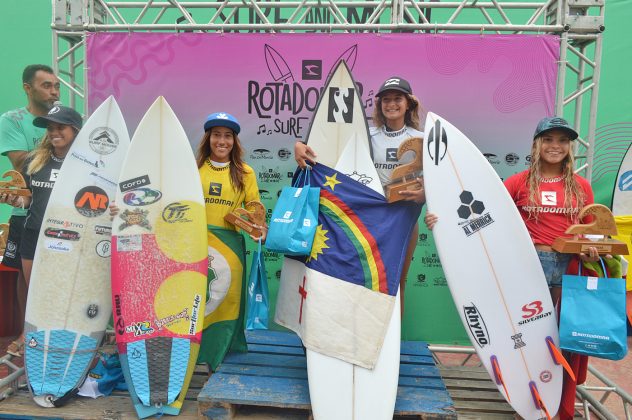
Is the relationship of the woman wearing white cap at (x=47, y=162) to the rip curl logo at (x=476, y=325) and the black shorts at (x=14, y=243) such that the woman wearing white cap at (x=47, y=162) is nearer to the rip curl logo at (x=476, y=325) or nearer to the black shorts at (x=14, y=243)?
the black shorts at (x=14, y=243)

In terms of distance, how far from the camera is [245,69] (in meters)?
3.32

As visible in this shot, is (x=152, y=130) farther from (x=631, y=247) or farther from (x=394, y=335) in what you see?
(x=631, y=247)

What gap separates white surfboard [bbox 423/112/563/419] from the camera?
7.77 ft

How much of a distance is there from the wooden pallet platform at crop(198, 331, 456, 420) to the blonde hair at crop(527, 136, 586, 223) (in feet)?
3.82

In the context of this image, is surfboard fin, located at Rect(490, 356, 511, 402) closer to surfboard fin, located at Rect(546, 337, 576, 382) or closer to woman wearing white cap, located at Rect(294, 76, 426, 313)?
surfboard fin, located at Rect(546, 337, 576, 382)

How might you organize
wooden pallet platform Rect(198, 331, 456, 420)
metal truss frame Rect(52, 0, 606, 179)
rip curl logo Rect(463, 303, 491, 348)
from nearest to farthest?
wooden pallet platform Rect(198, 331, 456, 420) → rip curl logo Rect(463, 303, 491, 348) → metal truss frame Rect(52, 0, 606, 179)

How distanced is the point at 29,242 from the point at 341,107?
89.9 inches

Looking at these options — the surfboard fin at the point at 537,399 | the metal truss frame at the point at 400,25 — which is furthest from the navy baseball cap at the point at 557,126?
the surfboard fin at the point at 537,399

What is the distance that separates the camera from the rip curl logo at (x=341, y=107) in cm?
284

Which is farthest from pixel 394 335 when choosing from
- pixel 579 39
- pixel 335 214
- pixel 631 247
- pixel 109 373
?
pixel 631 247

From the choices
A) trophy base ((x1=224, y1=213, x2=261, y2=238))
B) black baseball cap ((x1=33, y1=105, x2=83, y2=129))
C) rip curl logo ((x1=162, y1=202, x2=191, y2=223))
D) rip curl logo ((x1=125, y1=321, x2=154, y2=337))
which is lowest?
rip curl logo ((x1=125, y1=321, x2=154, y2=337))

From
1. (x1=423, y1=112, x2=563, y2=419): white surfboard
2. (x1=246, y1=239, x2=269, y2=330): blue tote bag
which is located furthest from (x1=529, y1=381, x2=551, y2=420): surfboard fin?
(x1=246, y1=239, x2=269, y2=330): blue tote bag

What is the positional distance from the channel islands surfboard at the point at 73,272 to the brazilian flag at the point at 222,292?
68 cm

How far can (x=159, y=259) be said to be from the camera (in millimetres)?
2559
